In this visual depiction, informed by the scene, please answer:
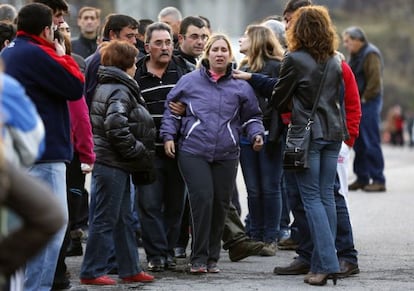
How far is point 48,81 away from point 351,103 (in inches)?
111

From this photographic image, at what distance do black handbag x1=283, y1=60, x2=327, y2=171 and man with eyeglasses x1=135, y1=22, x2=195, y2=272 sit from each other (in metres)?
1.32

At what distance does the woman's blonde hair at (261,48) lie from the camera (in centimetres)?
1066

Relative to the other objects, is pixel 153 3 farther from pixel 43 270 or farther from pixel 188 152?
pixel 43 270

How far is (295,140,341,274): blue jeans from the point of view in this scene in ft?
29.7

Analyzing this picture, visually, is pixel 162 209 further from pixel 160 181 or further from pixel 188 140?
pixel 188 140

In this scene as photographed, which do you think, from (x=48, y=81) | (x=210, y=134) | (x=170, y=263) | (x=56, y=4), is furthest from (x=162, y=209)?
(x=48, y=81)

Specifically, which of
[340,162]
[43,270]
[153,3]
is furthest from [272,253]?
[153,3]

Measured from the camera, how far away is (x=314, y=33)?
29.5ft

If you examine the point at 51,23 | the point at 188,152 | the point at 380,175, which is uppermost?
the point at 51,23

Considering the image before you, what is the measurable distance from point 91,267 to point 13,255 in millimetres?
4295

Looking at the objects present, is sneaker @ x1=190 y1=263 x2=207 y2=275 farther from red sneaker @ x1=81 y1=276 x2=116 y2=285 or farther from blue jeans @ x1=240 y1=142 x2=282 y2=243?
blue jeans @ x1=240 y1=142 x2=282 y2=243

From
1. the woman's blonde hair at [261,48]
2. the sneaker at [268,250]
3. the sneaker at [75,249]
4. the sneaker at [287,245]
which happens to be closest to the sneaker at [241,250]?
the sneaker at [268,250]

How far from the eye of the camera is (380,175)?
16.8 meters

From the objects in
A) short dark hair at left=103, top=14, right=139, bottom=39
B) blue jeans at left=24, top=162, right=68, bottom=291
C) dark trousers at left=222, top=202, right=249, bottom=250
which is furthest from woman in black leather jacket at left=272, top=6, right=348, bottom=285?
blue jeans at left=24, top=162, right=68, bottom=291
